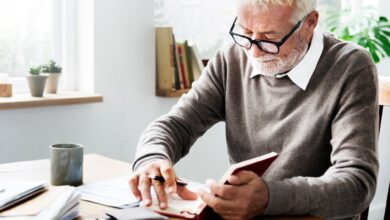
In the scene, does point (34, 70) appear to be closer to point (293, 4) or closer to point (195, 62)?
point (195, 62)

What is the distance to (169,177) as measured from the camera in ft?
4.79

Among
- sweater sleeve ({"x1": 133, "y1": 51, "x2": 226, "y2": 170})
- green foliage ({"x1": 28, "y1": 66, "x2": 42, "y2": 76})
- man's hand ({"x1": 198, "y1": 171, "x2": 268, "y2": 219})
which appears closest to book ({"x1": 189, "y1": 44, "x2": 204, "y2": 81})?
green foliage ({"x1": 28, "y1": 66, "x2": 42, "y2": 76})

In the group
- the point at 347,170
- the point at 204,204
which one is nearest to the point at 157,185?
the point at 204,204

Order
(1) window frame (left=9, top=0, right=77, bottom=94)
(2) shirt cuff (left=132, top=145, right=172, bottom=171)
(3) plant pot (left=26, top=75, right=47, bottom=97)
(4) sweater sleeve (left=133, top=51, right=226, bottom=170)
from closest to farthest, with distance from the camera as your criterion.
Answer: (2) shirt cuff (left=132, top=145, right=172, bottom=171) → (4) sweater sleeve (left=133, top=51, right=226, bottom=170) → (3) plant pot (left=26, top=75, right=47, bottom=97) → (1) window frame (left=9, top=0, right=77, bottom=94)

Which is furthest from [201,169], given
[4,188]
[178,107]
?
[4,188]

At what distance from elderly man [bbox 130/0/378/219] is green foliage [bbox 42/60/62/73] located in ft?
2.84

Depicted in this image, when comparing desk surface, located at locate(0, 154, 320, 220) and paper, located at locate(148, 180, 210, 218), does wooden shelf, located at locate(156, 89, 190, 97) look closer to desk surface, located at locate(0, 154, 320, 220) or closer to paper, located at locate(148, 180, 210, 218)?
desk surface, located at locate(0, 154, 320, 220)

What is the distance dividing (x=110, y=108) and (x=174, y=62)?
396 millimetres

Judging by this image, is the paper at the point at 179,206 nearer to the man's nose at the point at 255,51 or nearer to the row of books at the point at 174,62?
the man's nose at the point at 255,51

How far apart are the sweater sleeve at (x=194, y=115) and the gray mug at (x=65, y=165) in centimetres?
26

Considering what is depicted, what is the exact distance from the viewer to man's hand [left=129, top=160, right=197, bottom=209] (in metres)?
1.41

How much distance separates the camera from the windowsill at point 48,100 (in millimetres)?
2372

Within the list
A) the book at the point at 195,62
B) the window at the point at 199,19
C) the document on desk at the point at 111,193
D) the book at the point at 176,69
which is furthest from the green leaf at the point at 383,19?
the document on desk at the point at 111,193

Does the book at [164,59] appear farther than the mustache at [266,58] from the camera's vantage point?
Yes
